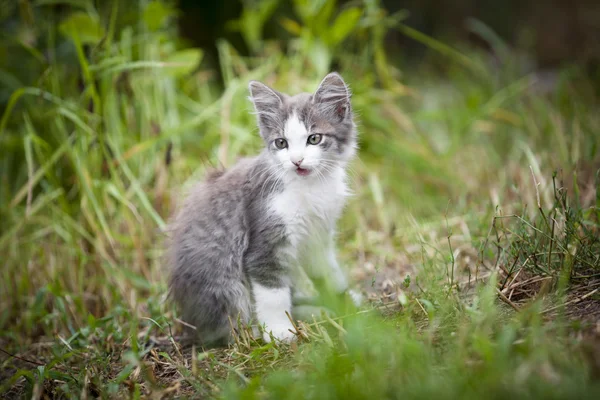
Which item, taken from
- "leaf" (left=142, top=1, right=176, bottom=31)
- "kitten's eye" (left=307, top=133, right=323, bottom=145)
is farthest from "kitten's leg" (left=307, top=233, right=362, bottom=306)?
"leaf" (left=142, top=1, right=176, bottom=31)

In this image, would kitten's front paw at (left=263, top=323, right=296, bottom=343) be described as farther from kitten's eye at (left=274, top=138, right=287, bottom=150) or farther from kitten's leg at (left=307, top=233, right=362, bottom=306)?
kitten's eye at (left=274, top=138, right=287, bottom=150)

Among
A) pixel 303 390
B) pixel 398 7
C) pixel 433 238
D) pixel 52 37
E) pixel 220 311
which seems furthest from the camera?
pixel 398 7

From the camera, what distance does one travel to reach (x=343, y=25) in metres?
3.59

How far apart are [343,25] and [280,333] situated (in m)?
2.40

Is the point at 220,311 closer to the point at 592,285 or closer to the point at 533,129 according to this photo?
the point at 592,285

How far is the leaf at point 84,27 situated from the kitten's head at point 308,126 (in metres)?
1.37

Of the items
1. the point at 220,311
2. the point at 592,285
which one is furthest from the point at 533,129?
the point at 220,311

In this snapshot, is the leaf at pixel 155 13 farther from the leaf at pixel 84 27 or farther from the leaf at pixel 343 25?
the leaf at pixel 343 25

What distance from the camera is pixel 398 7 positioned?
7.03 metres

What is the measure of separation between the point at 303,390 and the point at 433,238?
159 centimetres

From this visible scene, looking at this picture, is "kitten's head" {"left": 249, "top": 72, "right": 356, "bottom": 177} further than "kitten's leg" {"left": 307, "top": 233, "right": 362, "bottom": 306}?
No

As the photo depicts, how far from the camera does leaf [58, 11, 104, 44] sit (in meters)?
2.97

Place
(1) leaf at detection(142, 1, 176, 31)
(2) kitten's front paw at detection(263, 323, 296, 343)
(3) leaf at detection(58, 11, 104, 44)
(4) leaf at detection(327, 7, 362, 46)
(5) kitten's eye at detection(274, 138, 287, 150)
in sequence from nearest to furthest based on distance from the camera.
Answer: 1. (2) kitten's front paw at detection(263, 323, 296, 343)
2. (5) kitten's eye at detection(274, 138, 287, 150)
3. (3) leaf at detection(58, 11, 104, 44)
4. (1) leaf at detection(142, 1, 176, 31)
5. (4) leaf at detection(327, 7, 362, 46)

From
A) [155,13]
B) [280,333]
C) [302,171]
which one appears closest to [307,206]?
[302,171]
